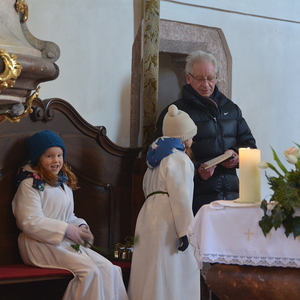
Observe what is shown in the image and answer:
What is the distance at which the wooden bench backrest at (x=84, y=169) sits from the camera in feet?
14.1

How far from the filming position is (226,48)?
6.12m

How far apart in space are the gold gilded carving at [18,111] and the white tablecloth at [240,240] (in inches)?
34.2

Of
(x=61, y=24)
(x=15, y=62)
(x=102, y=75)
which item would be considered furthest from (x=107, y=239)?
(x=15, y=62)

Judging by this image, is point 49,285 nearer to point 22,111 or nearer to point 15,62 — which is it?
point 22,111

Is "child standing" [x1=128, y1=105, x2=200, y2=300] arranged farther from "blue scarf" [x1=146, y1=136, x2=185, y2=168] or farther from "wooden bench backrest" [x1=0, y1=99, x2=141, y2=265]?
"wooden bench backrest" [x1=0, y1=99, x2=141, y2=265]

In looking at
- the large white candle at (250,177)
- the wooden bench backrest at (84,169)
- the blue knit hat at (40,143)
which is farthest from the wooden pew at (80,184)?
the large white candle at (250,177)

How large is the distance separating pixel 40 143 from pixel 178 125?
3.35 ft

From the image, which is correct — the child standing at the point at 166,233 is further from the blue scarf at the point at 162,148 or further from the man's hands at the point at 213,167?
the man's hands at the point at 213,167

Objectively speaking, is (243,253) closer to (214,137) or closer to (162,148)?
(162,148)

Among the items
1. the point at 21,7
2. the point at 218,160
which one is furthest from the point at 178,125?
the point at 21,7

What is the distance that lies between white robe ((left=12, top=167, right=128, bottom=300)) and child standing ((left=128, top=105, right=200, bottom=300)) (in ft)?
0.72

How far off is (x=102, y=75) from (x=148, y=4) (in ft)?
2.37

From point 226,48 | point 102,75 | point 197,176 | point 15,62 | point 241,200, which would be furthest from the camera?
point 226,48

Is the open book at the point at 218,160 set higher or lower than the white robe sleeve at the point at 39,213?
higher
